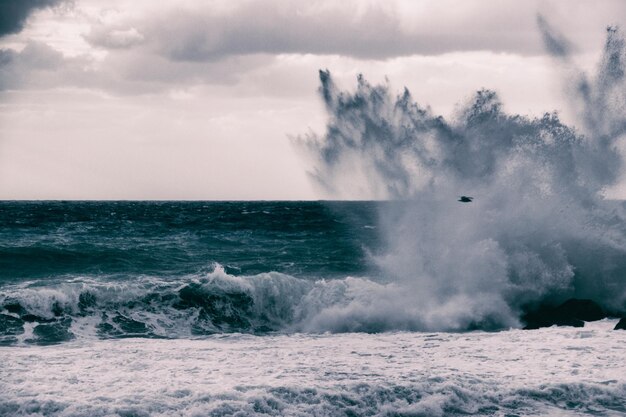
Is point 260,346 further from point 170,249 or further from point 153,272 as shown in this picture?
point 170,249

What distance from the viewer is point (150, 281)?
23.4 m

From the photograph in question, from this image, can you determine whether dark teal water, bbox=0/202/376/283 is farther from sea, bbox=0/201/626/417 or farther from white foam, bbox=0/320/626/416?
Result: white foam, bbox=0/320/626/416

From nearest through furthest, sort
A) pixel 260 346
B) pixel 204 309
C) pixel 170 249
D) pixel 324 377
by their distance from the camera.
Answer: pixel 324 377 → pixel 260 346 → pixel 204 309 → pixel 170 249

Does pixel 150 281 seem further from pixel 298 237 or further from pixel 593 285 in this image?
pixel 298 237

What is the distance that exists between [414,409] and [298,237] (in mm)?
27978

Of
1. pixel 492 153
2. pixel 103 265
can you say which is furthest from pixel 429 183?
pixel 103 265

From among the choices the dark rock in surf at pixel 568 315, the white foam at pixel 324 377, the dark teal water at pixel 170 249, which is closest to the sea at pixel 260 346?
the white foam at pixel 324 377

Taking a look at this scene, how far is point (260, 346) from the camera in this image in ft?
52.0

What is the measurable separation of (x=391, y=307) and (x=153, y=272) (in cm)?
1003

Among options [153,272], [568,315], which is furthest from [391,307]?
[153,272]

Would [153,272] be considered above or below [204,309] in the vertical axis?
above

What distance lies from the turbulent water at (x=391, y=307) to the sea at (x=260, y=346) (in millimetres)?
51

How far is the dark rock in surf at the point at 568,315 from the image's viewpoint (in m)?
17.7

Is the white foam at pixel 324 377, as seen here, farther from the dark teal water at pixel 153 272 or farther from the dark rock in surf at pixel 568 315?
the dark teal water at pixel 153 272
